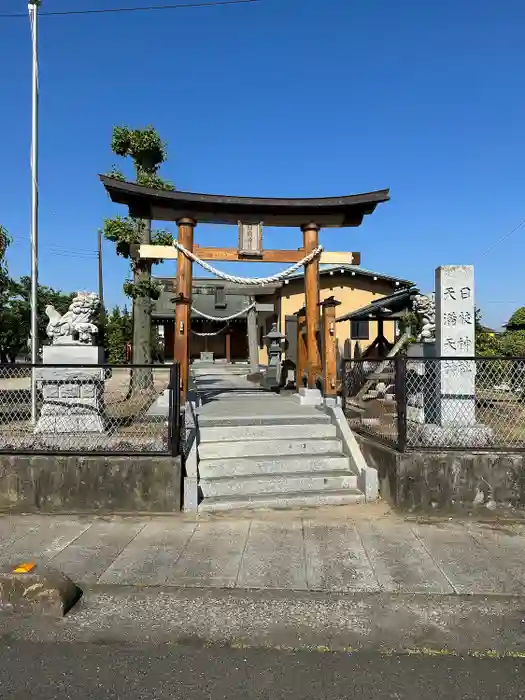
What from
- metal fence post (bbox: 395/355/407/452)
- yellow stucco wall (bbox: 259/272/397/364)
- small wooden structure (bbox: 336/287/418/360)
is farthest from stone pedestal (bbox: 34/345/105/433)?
yellow stucco wall (bbox: 259/272/397/364)

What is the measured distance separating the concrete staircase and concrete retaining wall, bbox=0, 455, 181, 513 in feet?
1.73

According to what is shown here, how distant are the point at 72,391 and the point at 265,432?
9.74 ft

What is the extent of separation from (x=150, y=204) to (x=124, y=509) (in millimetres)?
5429

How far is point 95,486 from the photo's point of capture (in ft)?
18.6

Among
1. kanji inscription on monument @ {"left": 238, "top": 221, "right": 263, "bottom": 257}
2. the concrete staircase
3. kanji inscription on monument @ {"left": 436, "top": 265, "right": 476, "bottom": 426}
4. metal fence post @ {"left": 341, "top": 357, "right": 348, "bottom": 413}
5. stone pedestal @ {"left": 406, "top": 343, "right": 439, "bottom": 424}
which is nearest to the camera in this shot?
the concrete staircase

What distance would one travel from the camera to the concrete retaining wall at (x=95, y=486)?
18.5 feet

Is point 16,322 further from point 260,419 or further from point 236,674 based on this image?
point 236,674

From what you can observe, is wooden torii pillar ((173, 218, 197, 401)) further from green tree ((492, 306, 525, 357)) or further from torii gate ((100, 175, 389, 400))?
green tree ((492, 306, 525, 357))

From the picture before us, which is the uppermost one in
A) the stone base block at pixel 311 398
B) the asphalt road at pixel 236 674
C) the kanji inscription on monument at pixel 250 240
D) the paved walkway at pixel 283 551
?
the kanji inscription on monument at pixel 250 240

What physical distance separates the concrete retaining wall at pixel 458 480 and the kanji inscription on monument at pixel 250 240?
16.1 ft

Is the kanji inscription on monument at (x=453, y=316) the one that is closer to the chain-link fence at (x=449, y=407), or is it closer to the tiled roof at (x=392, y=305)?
the chain-link fence at (x=449, y=407)

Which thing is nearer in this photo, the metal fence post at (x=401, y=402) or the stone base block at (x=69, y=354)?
the metal fence post at (x=401, y=402)

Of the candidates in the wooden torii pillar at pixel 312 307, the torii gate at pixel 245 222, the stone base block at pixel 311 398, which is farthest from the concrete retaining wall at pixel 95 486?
the wooden torii pillar at pixel 312 307

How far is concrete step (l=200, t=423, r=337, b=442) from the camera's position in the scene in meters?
6.87
